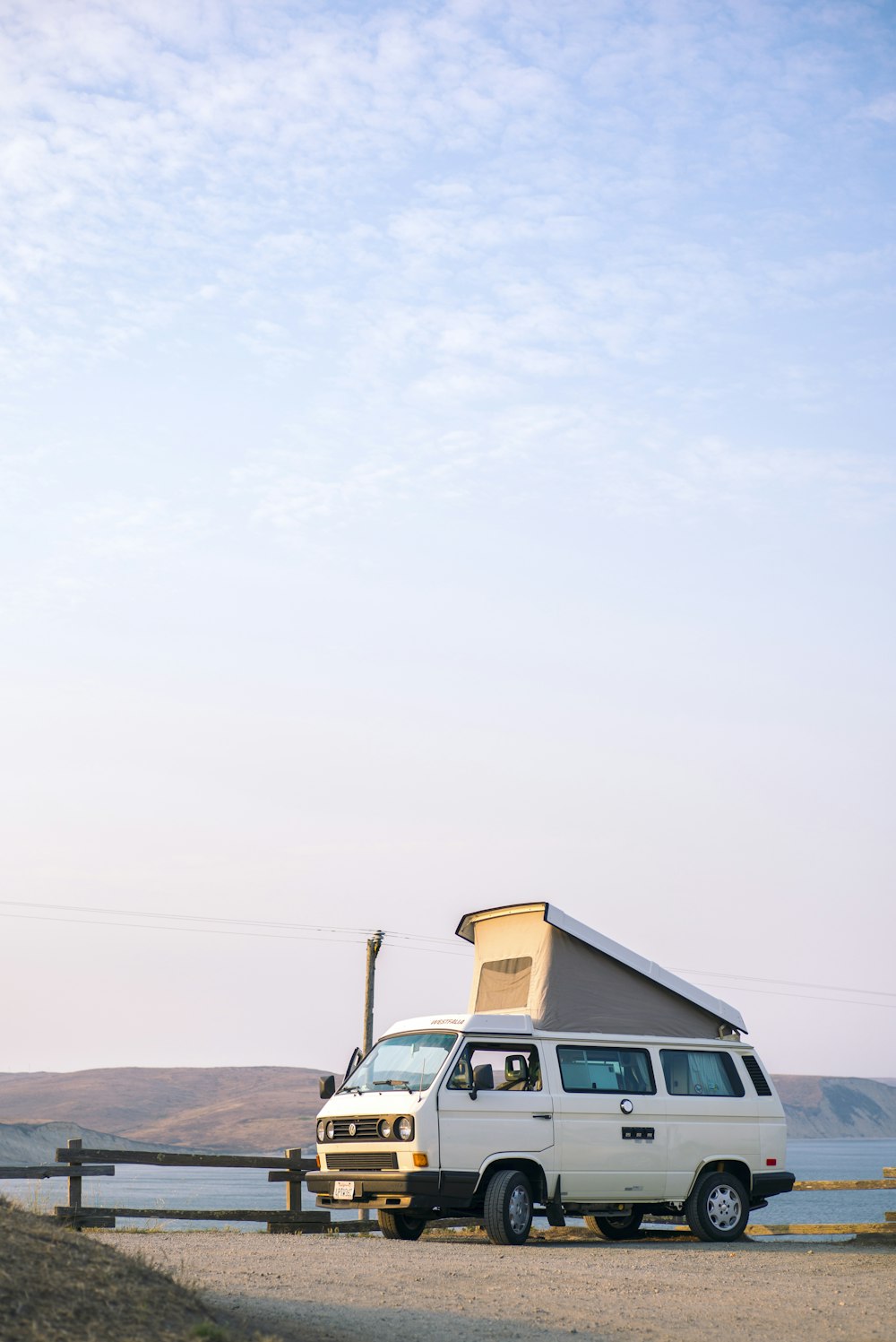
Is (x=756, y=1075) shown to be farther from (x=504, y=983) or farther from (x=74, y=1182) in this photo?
(x=74, y=1182)

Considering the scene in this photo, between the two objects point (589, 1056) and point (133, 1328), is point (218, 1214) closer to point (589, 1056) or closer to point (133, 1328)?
point (589, 1056)

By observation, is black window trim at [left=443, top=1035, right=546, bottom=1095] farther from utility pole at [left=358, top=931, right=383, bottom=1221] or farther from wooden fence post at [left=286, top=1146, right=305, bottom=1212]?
utility pole at [left=358, top=931, right=383, bottom=1221]

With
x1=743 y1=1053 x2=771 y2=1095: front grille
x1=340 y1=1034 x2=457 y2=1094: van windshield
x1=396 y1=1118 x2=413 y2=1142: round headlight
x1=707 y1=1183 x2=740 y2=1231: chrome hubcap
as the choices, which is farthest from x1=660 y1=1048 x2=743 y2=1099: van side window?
x1=396 y1=1118 x2=413 y2=1142: round headlight

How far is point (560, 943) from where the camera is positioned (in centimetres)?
1642

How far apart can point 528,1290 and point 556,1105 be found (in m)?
4.50

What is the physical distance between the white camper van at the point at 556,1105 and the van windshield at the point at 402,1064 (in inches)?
0.9

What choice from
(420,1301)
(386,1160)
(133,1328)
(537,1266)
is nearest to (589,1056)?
(386,1160)

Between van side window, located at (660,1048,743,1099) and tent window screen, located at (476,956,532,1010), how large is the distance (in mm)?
1761

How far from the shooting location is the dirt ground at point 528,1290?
9.05 m

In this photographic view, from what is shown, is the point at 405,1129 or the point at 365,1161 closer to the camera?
the point at 405,1129

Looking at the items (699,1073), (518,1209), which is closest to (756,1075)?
(699,1073)

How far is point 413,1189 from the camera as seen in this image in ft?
46.3

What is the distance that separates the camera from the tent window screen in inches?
652

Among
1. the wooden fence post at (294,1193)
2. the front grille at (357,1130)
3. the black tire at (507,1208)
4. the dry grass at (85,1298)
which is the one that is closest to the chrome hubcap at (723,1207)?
the black tire at (507,1208)
